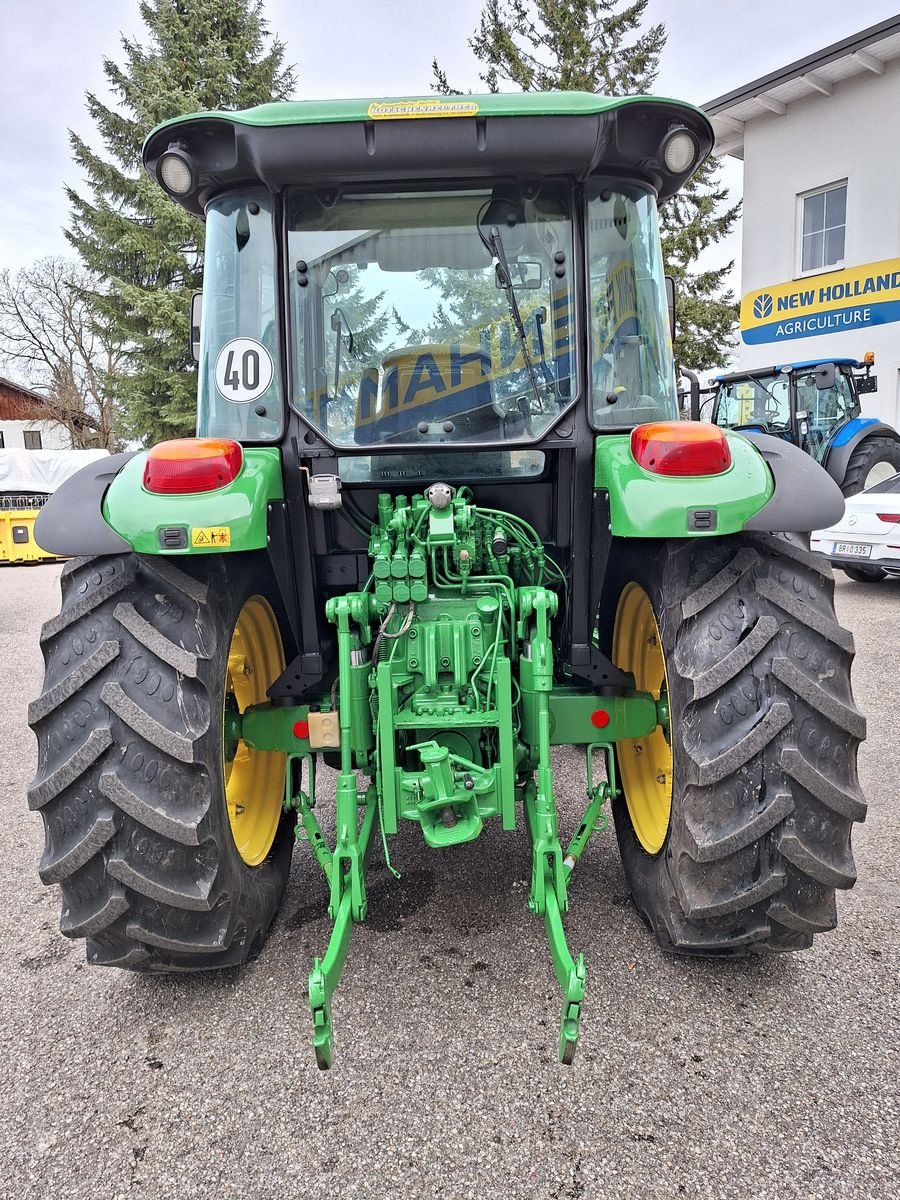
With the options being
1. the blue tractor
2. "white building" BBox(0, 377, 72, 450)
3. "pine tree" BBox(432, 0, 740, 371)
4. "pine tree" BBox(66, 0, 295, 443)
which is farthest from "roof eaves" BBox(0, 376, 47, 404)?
the blue tractor

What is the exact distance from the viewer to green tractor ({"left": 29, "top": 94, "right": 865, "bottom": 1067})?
220 centimetres

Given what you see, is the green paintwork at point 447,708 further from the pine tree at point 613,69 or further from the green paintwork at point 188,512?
the pine tree at point 613,69

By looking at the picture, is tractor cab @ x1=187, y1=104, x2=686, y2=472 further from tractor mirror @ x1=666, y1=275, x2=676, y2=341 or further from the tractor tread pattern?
the tractor tread pattern

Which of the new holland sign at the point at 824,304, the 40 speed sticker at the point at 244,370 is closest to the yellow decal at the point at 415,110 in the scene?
the 40 speed sticker at the point at 244,370

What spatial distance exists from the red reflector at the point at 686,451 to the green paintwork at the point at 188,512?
111 cm

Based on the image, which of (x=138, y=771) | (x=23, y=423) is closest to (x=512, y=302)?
(x=138, y=771)

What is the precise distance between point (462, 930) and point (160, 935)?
1004mm

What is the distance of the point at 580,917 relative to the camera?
284 centimetres

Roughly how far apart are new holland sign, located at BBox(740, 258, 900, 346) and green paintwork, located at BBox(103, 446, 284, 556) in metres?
13.9

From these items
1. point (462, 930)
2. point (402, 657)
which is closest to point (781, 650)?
point (402, 657)

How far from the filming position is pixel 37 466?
18266mm

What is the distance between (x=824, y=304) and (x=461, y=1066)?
14884mm

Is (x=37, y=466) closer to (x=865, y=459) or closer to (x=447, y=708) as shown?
(x=865, y=459)

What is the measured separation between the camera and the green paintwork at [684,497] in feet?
7.36
